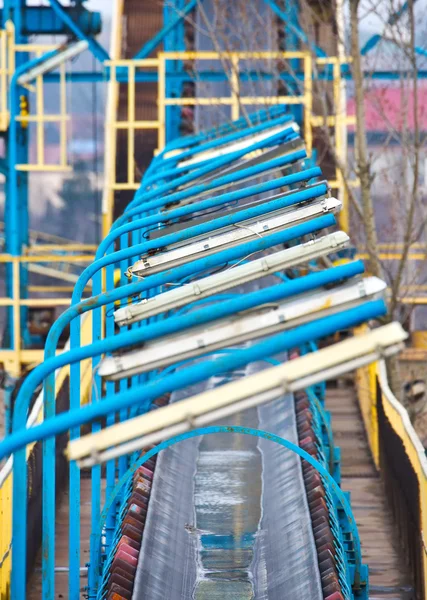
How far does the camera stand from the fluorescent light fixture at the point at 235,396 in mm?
3912

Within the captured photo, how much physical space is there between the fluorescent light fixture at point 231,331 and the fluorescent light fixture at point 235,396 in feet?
1.42

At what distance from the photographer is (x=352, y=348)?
158 inches

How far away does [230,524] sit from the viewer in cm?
895

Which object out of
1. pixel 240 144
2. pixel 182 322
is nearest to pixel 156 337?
pixel 182 322

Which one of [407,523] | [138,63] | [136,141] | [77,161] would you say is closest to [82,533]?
[407,523]

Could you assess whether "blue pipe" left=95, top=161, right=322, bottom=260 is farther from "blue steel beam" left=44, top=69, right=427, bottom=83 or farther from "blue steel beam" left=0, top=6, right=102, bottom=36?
"blue steel beam" left=0, top=6, right=102, bottom=36

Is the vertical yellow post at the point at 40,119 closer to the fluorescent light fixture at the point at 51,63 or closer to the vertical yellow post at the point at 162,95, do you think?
the fluorescent light fixture at the point at 51,63

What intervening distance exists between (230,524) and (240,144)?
3045mm

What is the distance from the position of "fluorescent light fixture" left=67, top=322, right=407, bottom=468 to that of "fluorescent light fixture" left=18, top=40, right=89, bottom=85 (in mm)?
15048

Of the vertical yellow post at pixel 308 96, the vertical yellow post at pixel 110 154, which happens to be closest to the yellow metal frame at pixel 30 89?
the vertical yellow post at pixel 110 154

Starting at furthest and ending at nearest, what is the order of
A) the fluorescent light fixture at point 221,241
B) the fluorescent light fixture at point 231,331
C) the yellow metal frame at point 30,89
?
the yellow metal frame at point 30,89 < the fluorescent light fixture at point 221,241 < the fluorescent light fixture at point 231,331

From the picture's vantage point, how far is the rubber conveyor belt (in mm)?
7666

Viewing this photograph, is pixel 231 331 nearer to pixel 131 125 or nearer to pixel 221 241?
pixel 221 241

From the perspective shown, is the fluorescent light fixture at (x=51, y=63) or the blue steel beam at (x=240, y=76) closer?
the blue steel beam at (x=240, y=76)
